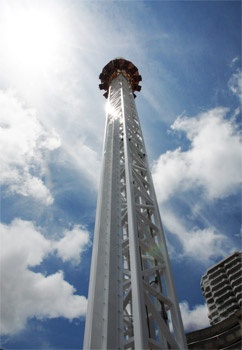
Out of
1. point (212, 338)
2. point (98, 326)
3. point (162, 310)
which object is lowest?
point (98, 326)

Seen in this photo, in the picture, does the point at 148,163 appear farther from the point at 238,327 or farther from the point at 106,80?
the point at 106,80

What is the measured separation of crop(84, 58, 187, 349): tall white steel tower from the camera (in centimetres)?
391

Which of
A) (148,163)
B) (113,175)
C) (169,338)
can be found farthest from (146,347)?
(148,163)

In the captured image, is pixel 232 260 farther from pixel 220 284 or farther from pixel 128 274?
pixel 128 274

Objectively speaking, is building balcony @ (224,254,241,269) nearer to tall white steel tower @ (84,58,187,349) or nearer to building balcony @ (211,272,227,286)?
building balcony @ (211,272,227,286)

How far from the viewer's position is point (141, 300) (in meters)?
3.77

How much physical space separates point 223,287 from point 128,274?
5770 centimetres

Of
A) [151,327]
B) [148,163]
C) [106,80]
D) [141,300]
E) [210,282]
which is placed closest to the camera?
[141,300]

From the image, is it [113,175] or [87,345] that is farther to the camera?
[113,175]

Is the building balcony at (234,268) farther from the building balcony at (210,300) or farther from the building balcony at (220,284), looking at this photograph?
the building balcony at (210,300)

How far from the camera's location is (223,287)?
5216 centimetres

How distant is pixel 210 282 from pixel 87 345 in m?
60.7

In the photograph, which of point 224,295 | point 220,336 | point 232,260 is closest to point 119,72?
point 220,336

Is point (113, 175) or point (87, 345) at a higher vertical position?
point (113, 175)
